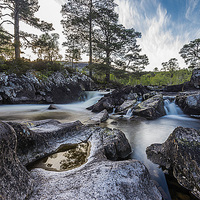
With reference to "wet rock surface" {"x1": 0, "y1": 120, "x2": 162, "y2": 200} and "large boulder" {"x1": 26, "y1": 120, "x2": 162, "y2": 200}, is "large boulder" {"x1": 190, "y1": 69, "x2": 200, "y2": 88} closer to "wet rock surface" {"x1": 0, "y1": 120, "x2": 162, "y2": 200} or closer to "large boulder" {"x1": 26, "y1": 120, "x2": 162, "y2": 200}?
"wet rock surface" {"x1": 0, "y1": 120, "x2": 162, "y2": 200}

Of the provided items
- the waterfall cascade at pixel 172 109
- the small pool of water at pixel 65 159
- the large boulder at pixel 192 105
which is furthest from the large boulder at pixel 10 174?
the large boulder at pixel 192 105

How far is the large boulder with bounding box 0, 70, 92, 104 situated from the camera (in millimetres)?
11328

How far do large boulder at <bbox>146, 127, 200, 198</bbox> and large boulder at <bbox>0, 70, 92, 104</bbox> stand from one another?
43.1ft

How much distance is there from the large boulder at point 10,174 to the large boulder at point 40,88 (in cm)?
1230

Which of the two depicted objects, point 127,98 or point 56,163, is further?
point 127,98

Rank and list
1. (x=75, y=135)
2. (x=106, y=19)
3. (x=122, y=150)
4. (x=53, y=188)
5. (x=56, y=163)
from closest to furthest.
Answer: (x=53, y=188), (x=56, y=163), (x=122, y=150), (x=75, y=135), (x=106, y=19)

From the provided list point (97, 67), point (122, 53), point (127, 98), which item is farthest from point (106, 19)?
point (127, 98)

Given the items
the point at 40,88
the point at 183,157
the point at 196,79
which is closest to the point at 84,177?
the point at 183,157

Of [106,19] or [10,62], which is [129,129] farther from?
[106,19]

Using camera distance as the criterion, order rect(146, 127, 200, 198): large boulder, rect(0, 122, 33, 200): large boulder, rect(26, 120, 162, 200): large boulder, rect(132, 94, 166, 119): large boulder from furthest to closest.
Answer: rect(132, 94, 166, 119): large boulder
rect(146, 127, 200, 198): large boulder
rect(26, 120, 162, 200): large boulder
rect(0, 122, 33, 200): large boulder

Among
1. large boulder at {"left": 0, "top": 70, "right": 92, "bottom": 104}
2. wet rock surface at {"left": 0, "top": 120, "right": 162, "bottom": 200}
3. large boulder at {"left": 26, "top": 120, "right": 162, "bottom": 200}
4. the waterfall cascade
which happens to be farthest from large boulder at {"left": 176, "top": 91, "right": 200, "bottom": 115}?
large boulder at {"left": 0, "top": 70, "right": 92, "bottom": 104}

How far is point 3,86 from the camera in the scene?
35.8 feet

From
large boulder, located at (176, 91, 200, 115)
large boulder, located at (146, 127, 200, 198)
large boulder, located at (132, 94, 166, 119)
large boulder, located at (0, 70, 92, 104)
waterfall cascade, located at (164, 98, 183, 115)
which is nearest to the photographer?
large boulder, located at (146, 127, 200, 198)

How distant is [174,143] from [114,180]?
6.58ft
